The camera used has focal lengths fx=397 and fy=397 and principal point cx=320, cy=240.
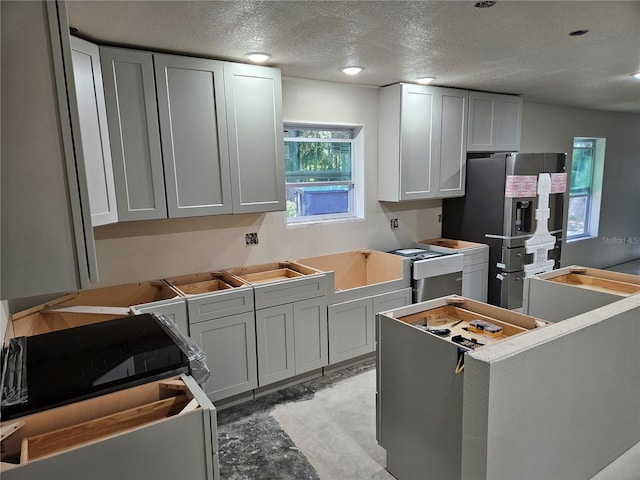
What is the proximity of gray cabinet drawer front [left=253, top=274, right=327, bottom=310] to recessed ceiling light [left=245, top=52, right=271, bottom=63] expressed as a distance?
1.55 m

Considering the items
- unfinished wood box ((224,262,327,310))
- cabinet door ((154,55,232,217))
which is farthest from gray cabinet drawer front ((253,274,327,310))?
cabinet door ((154,55,232,217))

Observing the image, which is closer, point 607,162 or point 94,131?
point 94,131

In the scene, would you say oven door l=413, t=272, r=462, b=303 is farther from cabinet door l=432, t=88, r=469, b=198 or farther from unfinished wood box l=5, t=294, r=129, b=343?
unfinished wood box l=5, t=294, r=129, b=343

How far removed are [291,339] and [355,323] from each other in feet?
1.97

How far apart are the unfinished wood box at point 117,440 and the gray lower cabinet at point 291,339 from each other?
144 cm

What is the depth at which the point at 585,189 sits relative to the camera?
6145 mm

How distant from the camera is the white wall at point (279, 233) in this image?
285 cm

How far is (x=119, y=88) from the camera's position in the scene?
238cm

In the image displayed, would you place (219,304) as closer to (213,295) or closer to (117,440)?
(213,295)

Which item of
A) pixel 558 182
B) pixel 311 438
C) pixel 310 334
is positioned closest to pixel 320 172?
pixel 310 334

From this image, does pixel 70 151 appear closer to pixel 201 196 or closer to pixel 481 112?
pixel 201 196

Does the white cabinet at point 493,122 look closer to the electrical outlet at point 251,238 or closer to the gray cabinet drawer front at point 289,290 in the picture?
the gray cabinet drawer front at point 289,290

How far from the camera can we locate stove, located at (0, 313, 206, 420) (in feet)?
4.41

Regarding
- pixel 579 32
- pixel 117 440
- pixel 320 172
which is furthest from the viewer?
pixel 320 172
